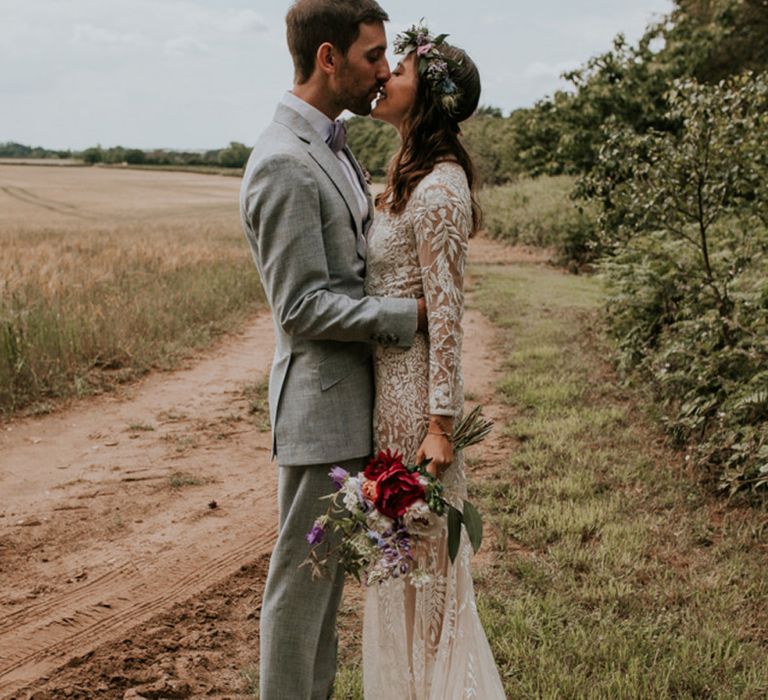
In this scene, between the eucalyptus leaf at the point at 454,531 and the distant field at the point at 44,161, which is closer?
the eucalyptus leaf at the point at 454,531

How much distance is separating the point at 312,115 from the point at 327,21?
11.0 inches

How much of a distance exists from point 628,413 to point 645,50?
21787 mm

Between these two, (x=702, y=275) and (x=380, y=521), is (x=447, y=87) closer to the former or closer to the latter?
(x=380, y=521)

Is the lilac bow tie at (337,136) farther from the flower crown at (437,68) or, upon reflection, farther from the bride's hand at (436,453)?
the bride's hand at (436,453)

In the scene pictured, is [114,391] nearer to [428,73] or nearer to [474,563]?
[474,563]

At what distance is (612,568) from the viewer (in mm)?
4266

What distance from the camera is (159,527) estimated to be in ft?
16.4

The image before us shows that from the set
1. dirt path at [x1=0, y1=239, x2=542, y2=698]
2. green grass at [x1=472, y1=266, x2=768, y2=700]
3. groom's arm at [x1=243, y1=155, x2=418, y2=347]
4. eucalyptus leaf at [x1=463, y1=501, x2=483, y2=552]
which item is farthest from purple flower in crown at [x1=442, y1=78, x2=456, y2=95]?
dirt path at [x1=0, y1=239, x2=542, y2=698]

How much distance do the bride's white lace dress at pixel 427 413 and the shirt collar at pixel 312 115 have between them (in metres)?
0.33

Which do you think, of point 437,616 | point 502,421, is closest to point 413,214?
point 437,616

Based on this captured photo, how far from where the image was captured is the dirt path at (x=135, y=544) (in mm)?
3543

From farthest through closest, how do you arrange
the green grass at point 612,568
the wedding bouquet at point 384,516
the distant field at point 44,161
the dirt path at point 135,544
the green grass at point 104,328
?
the distant field at point 44,161, the green grass at point 104,328, the dirt path at point 135,544, the green grass at point 612,568, the wedding bouquet at point 384,516

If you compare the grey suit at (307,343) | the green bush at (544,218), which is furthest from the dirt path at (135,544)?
the green bush at (544,218)

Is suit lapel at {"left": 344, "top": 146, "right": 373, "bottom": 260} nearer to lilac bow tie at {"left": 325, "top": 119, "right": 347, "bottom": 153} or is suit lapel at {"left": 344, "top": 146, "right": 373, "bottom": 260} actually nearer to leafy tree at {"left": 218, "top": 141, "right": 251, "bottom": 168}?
lilac bow tie at {"left": 325, "top": 119, "right": 347, "bottom": 153}
